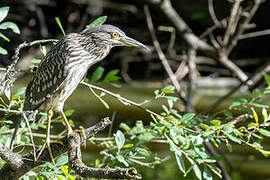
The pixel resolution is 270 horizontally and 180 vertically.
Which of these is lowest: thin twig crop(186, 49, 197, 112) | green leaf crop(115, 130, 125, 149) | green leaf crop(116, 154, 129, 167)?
thin twig crop(186, 49, 197, 112)

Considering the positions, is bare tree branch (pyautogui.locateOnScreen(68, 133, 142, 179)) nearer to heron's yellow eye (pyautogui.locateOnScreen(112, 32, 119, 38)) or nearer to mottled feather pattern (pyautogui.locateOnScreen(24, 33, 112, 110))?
mottled feather pattern (pyautogui.locateOnScreen(24, 33, 112, 110))

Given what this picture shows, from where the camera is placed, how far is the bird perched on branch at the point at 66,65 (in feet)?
9.25

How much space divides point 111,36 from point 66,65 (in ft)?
1.20

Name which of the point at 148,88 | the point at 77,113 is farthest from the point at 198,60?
the point at 77,113

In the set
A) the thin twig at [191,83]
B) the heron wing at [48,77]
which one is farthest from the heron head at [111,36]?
the thin twig at [191,83]

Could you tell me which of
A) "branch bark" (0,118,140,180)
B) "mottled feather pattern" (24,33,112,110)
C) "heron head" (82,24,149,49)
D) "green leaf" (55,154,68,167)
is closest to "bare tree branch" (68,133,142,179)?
"branch bark" (0,118,140,180)

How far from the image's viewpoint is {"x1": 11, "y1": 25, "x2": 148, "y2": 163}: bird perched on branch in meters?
2.82

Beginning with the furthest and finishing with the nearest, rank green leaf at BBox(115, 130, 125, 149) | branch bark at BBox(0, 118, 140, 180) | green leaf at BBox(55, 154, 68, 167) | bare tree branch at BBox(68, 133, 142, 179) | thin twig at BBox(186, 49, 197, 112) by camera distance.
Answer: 1. thin twig at BBox(186, 49, 197, 112)
2. green leaf at BBox(115, 130, 125, 149)
3. green leaf at BBox(55, 154, 68, 167)
4. branch bark at BBox(0, 118, 140, 180)
5. bare tree branch at BBox(68, 133, 142, 179)

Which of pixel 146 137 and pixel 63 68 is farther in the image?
pixel 146 137

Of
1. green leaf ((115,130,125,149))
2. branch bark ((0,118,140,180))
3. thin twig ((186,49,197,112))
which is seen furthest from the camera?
thin twig ((186,49,197,112))

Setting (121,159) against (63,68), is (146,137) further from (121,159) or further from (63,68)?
(63,68)

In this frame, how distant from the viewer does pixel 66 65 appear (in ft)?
9.23

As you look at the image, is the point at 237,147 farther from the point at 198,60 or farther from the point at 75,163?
the point at 75,163

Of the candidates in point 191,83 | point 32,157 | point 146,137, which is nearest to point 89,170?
point 32,157
